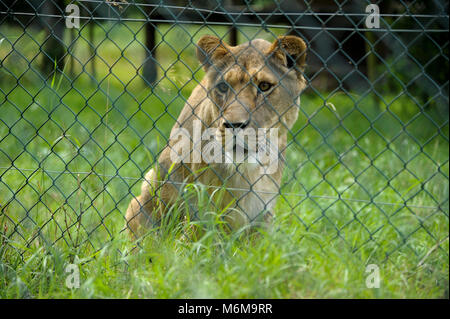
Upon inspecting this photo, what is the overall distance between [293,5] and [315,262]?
466 centimetres

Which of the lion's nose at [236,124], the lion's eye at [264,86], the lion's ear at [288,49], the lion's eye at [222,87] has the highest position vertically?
the lion's ear at [288,49]

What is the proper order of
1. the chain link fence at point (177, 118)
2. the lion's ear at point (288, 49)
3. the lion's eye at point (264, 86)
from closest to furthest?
the chain link fence at point (177, 118) → the lion's ear at point (288, 49) → the lion's eye at point (264, 86)

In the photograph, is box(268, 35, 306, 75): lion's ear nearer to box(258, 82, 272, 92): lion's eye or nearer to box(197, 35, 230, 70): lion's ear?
box(258, 82, 272, 92): lion's eye

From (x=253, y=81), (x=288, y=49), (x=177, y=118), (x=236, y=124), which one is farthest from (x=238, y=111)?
(x=177, y=118)

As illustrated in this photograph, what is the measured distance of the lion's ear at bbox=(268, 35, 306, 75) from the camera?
2.90 meters

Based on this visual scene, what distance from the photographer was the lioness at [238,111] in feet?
9.77

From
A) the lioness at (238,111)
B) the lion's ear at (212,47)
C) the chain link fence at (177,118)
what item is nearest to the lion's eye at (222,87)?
the lioness at (238,111)

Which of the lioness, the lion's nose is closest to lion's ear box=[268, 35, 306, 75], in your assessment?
the lioness

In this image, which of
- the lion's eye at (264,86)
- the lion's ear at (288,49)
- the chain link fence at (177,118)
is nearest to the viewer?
the chain link fence at (177,118)

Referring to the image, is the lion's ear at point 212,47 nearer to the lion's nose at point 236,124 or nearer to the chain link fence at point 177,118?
the chain link fence at point 177,118

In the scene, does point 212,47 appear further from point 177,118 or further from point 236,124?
point 177,118

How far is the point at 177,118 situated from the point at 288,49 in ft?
8.03
